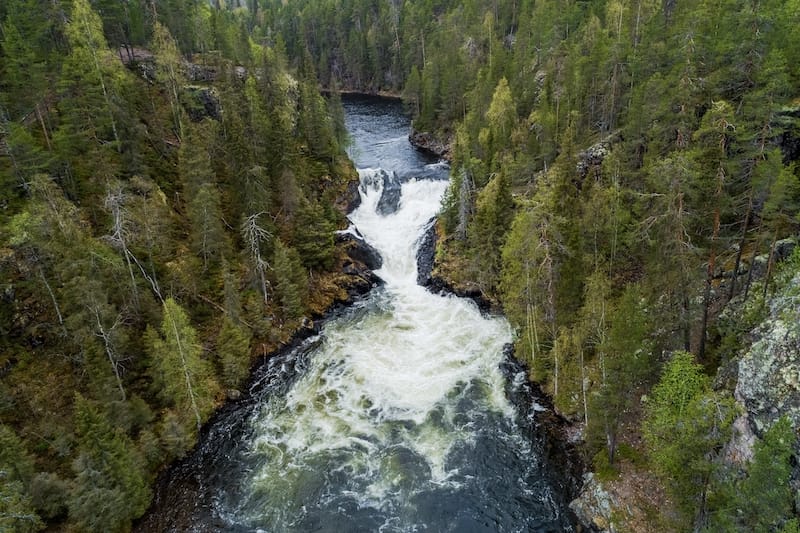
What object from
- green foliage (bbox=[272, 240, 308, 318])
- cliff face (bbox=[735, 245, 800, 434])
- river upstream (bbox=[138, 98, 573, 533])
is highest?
cliff face (bbox=[735, 245, 800, 434])

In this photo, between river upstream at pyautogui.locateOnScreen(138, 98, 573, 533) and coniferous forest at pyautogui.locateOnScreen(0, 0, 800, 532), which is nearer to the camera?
coniferous forest at pyautogui.locateOnScreen(0, 0, 800, 532)

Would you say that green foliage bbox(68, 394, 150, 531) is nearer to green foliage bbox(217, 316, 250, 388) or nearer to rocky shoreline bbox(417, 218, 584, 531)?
green foliage bbox(217, 316, 250, 388)

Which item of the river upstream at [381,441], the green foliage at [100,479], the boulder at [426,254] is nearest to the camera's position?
the green foliage at [100,479]

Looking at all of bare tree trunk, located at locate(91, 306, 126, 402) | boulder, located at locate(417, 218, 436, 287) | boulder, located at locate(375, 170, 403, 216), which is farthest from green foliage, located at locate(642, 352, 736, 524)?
boulder, located at locate(375, 170, 403, 216)

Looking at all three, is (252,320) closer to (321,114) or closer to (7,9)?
(321,114)

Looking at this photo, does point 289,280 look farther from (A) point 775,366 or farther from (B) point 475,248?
(A) point 775,366

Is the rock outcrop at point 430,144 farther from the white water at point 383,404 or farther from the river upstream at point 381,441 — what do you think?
the river upstream at point 381,441

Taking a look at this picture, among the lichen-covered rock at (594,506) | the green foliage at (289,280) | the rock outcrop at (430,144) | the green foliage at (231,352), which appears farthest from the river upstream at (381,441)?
the rock outcrop at (430,144)

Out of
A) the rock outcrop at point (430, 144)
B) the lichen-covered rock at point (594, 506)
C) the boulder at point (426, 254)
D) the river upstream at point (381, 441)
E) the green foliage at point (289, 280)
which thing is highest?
the rock outcrop at point (430, 144)
